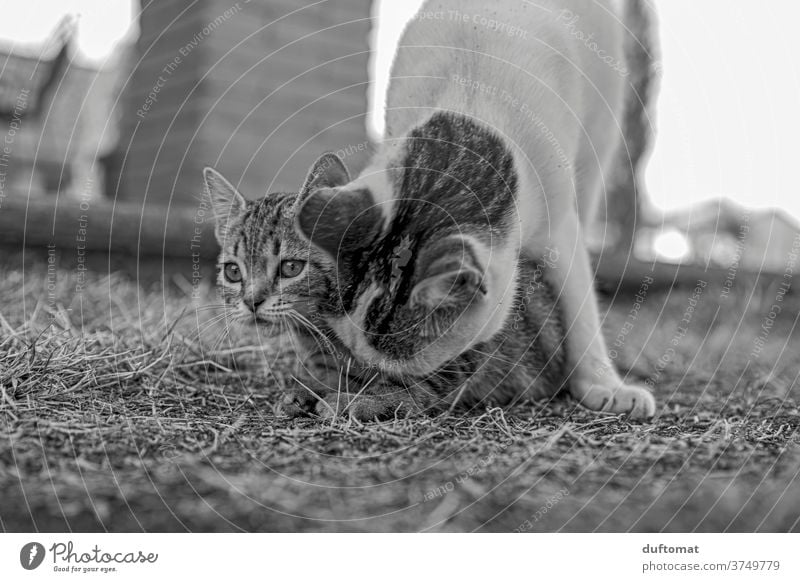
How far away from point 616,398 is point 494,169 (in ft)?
1.37

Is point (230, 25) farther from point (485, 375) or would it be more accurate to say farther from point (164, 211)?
point (485, 375)

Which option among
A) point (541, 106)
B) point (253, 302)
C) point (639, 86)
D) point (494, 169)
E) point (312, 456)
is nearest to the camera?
point (312, 456)

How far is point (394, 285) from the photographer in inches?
40.2

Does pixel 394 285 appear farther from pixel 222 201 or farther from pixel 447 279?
pixel 222 201

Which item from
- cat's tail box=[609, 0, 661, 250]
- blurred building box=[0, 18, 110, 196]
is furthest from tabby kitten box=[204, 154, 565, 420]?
cat's tail box=[609, 0, 661, 250]

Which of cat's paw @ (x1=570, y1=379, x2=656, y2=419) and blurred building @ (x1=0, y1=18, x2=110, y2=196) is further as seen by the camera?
blurred building @ (x1=0, y1=18, x2=110, y2=196)

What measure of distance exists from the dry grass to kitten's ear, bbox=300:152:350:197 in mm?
309

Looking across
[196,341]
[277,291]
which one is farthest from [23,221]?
[277,291]

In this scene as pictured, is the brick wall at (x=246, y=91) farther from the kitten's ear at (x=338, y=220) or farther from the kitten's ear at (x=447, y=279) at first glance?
the kitten's ear at (x=447, y=279)

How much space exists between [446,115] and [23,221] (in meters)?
1.00

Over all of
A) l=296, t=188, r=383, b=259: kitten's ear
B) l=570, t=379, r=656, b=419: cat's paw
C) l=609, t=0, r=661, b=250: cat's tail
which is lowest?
l=570, t=379, r=656, b=419: cat's paw

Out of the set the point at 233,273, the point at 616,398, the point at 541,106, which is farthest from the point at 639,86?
the point at 233,273

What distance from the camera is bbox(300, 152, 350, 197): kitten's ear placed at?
3.66ft

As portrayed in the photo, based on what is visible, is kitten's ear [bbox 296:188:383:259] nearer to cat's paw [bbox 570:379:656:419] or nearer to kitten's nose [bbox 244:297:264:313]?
kitten's nose [bbox 244:297:264:313]
